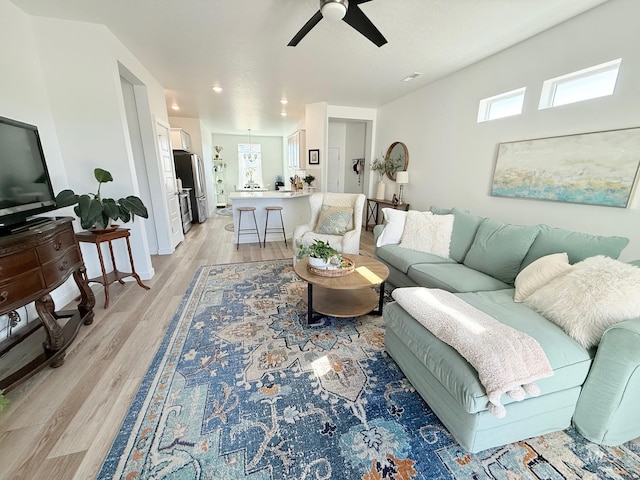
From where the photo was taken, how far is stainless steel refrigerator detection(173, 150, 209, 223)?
242 inches

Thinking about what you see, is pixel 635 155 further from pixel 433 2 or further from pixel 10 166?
pixel 10 166

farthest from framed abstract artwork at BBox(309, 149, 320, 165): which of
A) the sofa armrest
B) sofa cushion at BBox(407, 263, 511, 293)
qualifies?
the sofa armrest

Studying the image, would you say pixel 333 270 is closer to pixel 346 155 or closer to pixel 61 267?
pixel 61 267

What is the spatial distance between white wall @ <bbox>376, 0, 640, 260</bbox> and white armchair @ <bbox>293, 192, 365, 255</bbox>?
5.01 ft

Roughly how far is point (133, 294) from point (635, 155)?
4873 millimetres

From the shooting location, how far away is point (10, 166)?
174 centimetres

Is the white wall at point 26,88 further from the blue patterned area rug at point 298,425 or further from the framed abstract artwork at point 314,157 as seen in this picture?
the framed abstract artwork at point 314,157

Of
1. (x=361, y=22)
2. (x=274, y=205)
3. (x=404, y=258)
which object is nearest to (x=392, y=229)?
(x=404, y=258)

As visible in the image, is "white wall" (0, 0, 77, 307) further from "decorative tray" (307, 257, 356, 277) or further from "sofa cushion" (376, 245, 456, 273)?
"sofa cushion" (376, 245, 456, 273)

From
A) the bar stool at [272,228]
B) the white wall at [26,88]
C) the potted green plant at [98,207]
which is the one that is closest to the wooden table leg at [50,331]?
the potted green plant at [98,207]

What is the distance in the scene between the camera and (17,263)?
1506 mm

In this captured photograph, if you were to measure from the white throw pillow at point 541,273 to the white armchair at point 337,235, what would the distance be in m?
1.71

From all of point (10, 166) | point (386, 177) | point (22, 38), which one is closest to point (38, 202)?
point (10, 166)

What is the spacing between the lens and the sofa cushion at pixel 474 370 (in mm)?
1169
